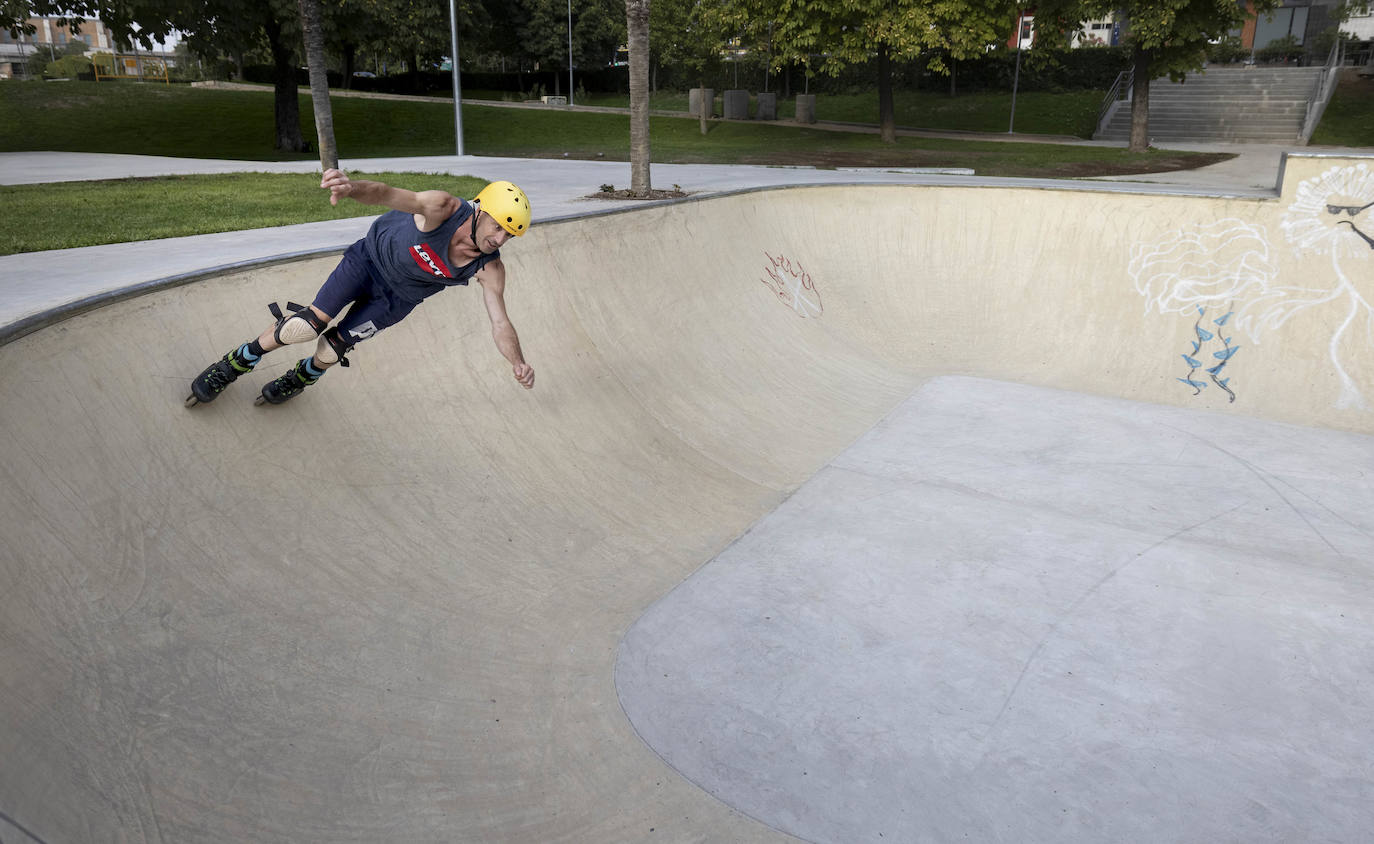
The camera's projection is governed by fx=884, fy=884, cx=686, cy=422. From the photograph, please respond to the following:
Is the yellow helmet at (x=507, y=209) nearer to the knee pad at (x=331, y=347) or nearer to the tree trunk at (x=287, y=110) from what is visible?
the knee pad at (x=331, y=347)

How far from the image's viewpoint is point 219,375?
17.4 feet

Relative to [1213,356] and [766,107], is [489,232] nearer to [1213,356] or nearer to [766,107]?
[1213,356]

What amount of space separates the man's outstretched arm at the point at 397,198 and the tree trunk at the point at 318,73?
10012 mm

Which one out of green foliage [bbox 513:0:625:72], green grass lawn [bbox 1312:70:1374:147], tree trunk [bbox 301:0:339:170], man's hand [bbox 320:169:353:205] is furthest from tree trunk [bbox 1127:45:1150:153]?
green foliage [bbox 513:0:625:72]

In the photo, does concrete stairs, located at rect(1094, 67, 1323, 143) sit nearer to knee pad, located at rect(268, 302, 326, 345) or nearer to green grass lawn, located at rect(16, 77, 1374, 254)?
green grass lawn, located at rect(16, 77, 1374, 254)

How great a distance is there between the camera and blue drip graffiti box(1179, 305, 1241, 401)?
10.9 meters

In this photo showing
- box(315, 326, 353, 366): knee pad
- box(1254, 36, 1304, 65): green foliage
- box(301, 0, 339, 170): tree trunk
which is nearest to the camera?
box(315, 326, 353, 366): knee pad

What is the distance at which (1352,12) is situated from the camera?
3866 cm

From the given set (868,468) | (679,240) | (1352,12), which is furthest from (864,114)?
(868,468)

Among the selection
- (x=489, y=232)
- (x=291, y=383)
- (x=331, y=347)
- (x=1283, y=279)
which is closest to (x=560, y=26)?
(x=1283, y=279)

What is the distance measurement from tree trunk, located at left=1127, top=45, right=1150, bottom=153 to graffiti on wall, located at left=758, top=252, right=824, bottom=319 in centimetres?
1751

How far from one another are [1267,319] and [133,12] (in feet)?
68.7

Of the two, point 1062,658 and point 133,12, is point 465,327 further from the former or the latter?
point 133,12

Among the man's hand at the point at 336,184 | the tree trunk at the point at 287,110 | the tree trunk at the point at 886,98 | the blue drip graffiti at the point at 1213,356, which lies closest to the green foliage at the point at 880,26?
the tree trunk at the point at 886,98
